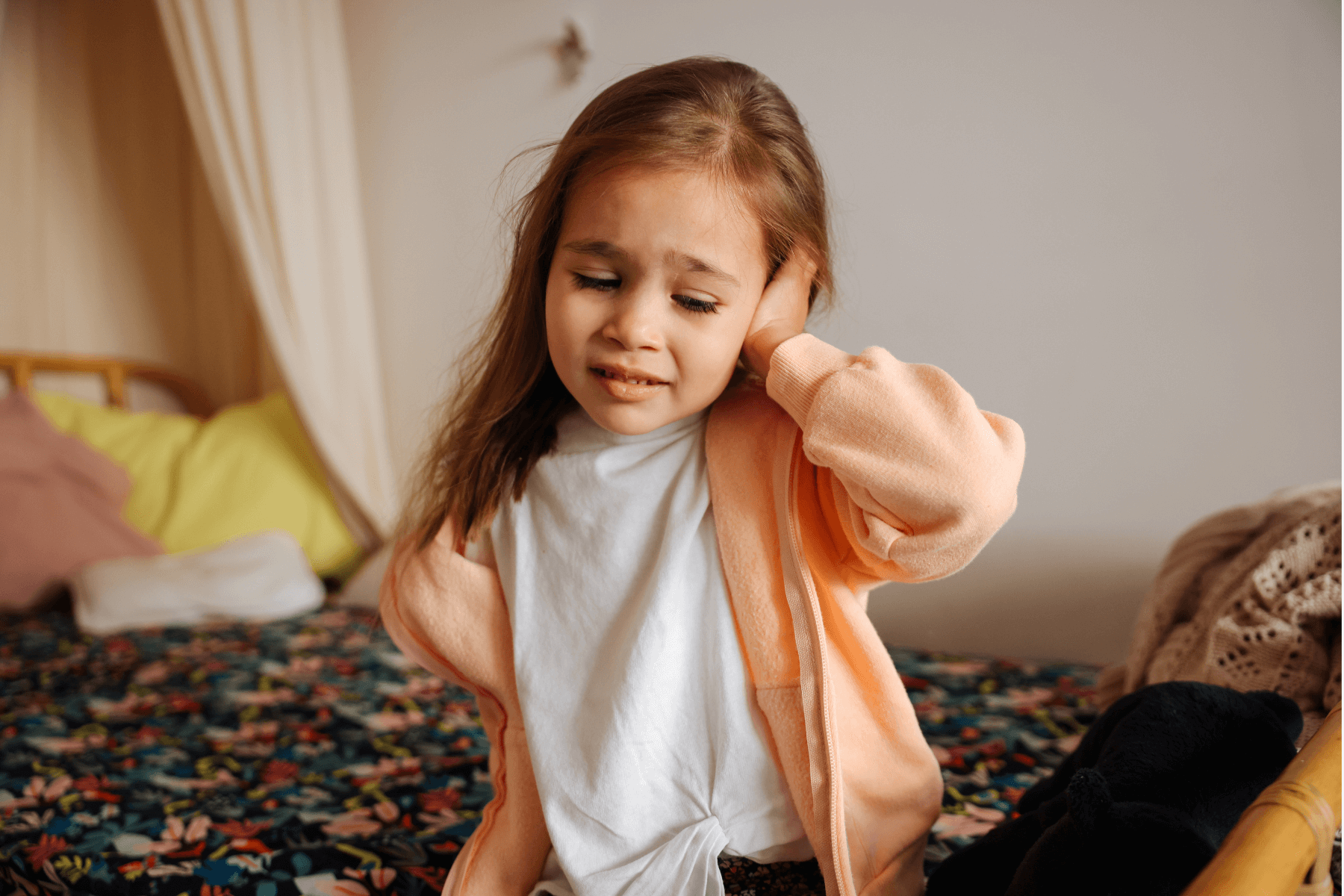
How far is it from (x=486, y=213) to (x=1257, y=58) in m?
1.69

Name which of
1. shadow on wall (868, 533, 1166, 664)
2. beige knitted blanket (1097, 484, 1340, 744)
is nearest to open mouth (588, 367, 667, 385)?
beige knitted blanket (1097, 484, 1340, 744)

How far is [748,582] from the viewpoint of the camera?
2.30 ft

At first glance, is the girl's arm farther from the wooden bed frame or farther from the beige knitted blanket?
the beige knitted blanket

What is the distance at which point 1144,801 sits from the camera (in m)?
0.63

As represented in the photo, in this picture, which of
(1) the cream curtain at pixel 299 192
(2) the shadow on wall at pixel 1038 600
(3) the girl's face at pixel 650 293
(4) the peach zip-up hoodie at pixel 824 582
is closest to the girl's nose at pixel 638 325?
(3) the girl's face at pixel 650 293

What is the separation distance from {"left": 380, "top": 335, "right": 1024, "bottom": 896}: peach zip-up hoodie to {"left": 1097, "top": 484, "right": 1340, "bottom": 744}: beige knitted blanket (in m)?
0.55

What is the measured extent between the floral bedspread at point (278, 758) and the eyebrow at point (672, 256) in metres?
0.46

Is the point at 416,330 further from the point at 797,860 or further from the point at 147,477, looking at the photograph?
the point at 797,860

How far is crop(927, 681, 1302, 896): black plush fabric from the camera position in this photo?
559 millimetres

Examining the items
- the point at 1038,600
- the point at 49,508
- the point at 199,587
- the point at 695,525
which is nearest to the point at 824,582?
the point at 695,525

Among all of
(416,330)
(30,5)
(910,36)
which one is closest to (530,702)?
(910,36)

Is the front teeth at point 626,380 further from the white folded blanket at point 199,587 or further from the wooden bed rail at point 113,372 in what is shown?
the wooden bed rail at point 113,372

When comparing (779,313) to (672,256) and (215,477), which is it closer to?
(672,256)

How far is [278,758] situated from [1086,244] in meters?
1.62
